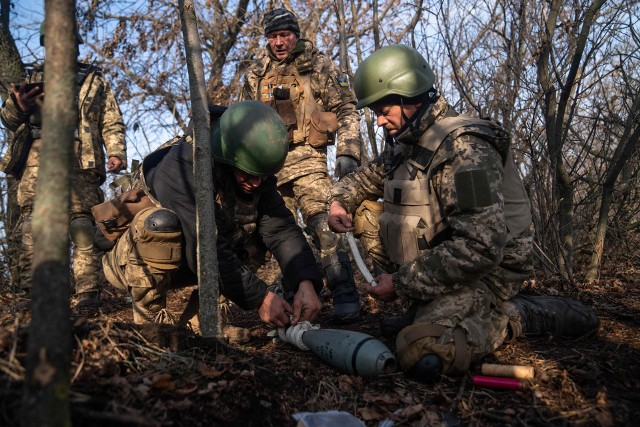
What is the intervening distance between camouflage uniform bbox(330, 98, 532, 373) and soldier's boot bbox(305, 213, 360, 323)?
0.71 meters

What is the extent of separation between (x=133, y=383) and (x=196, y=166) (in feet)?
3.64

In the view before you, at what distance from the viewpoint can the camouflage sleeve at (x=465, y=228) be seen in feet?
8.98

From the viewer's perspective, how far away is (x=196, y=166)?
2602mm

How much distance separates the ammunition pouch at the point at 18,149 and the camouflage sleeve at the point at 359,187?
343 centimetres

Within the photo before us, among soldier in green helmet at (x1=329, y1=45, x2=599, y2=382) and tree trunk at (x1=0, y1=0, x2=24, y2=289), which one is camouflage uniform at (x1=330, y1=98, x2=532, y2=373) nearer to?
soldier in green helmet at (x1=329, y1=45, x2=599, y2=382)

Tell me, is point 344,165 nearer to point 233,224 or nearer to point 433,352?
point 233,224

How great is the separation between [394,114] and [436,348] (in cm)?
152

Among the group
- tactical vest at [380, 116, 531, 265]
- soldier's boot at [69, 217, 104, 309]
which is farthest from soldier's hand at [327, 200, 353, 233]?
soldier's boot at [69, 217, 104, 309]

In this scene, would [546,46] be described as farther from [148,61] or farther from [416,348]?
[148,61]

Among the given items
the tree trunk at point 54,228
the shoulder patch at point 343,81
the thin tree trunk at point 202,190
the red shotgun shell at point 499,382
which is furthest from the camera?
the shoulder patch at point 343,81

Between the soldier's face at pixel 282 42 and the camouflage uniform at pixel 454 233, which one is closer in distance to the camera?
the camouflage uniform at pixel 454 233

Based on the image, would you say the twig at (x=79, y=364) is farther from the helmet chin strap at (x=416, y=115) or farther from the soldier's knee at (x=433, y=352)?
the helmet chin strap at (x=416, y=115)

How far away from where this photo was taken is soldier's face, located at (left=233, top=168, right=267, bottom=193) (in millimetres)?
3396

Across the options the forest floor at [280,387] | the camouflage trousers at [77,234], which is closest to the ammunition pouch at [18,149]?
the camouflage trousers at [77,234]
